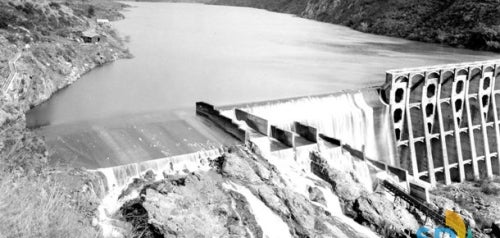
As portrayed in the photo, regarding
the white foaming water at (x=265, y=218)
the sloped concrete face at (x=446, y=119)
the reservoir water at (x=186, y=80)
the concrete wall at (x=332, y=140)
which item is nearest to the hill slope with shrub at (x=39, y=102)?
the reservoir water at (x=186, y=80)

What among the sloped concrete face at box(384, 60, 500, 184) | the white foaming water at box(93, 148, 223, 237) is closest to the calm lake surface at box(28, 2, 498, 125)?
the sloped concrete face at box(384, 60, 500, 184)

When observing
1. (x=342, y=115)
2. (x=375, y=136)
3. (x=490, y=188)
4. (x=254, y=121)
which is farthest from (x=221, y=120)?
(x=490, y=188)

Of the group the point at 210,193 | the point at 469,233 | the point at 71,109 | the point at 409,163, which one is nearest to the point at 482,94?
the point at 409,163

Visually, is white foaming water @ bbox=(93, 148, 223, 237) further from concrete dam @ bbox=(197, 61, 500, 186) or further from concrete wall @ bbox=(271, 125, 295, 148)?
concrete dam @ bbox=(197, 61, 500, 186)

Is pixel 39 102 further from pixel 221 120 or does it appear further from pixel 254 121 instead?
pixel 254 121

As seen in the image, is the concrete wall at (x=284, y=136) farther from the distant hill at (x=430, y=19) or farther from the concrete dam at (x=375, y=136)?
the distant hill at (x=430, y=19)
